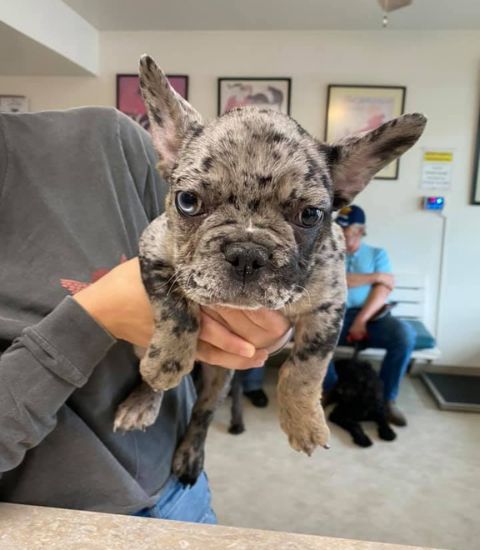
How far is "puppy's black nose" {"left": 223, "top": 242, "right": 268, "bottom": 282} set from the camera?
979 mm

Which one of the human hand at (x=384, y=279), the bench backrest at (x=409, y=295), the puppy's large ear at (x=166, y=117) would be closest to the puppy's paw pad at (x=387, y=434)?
the human hand at (x=384, y=279)

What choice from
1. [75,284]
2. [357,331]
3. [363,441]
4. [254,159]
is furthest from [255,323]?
[357,331]

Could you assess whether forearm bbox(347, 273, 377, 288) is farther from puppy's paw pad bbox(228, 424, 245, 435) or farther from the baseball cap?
puppy's paw pad bbox(228, 424, 245, 435)

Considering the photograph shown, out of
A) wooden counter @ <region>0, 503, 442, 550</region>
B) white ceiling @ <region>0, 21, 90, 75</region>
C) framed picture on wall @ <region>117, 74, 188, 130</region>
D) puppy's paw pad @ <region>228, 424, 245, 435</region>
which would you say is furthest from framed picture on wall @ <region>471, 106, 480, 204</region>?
wooden counter @ <region>0, 503, 442, 550</region>

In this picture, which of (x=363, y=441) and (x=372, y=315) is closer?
(x=363, y=441)

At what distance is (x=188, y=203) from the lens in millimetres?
1122

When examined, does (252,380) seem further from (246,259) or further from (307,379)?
(246,259)

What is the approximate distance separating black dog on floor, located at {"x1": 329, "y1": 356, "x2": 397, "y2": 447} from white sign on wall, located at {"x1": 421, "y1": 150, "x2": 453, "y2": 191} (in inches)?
85.0

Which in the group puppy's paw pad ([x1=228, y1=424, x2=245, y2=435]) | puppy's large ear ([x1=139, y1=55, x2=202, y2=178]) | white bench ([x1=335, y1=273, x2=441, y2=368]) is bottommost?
puppy's paw pad ([x1=228, y1=424, x2=245, y2=435])

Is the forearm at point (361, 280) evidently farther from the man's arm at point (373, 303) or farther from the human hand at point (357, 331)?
the human hand at point (357, 331)

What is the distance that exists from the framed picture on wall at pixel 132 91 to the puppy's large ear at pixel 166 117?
4.50 m

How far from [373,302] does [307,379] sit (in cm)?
353

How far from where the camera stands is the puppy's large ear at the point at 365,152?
105 cm

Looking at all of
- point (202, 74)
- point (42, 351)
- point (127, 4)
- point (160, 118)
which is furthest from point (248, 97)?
point (42, 351)
